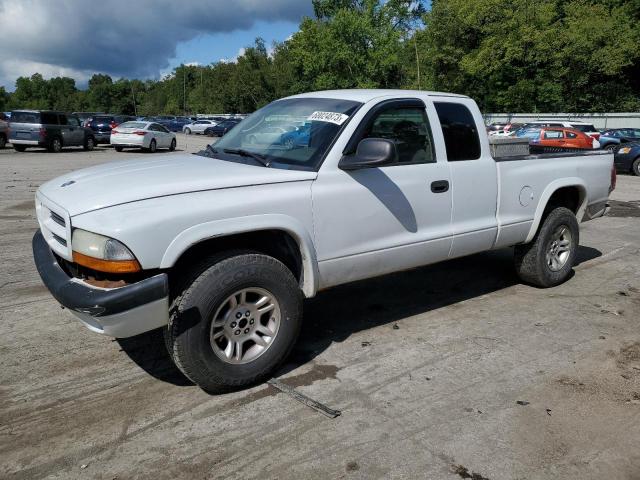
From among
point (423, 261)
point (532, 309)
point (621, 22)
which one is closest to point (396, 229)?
point (423, 261)

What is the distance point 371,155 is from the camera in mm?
3754

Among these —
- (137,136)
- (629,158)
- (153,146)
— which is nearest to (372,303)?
(629,158)

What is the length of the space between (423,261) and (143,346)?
2.25m

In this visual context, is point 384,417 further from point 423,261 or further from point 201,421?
point 423,261

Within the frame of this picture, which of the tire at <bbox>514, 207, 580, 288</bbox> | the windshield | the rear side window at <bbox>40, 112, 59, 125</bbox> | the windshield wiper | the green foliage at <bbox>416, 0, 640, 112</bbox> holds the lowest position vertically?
the tire at <bbox>514, 207, 580, 288</bbox>

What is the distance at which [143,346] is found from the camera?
168 inches

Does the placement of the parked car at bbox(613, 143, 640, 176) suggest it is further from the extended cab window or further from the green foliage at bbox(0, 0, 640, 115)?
the green foliage at bbox(0, 0, 640, 115)

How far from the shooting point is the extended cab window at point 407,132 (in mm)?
4289

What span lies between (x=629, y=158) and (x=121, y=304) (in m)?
19.8

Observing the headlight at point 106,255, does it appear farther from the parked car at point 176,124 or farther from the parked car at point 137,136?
the parked car at point 176,124

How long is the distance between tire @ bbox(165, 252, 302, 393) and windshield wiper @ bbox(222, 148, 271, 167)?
29.0 inches

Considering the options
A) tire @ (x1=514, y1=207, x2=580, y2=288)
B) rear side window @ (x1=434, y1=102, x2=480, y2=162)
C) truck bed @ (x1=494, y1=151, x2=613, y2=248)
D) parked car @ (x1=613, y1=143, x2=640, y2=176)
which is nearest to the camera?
rear side window @ (x1=434, y1=102, x2=480, y2=162)

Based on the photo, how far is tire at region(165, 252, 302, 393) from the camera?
10.7ft

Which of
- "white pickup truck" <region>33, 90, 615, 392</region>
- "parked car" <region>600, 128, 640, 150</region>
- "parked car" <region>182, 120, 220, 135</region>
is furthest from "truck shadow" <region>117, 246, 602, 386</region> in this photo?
"parked car" <region>182, 120, 220, 135</region>
